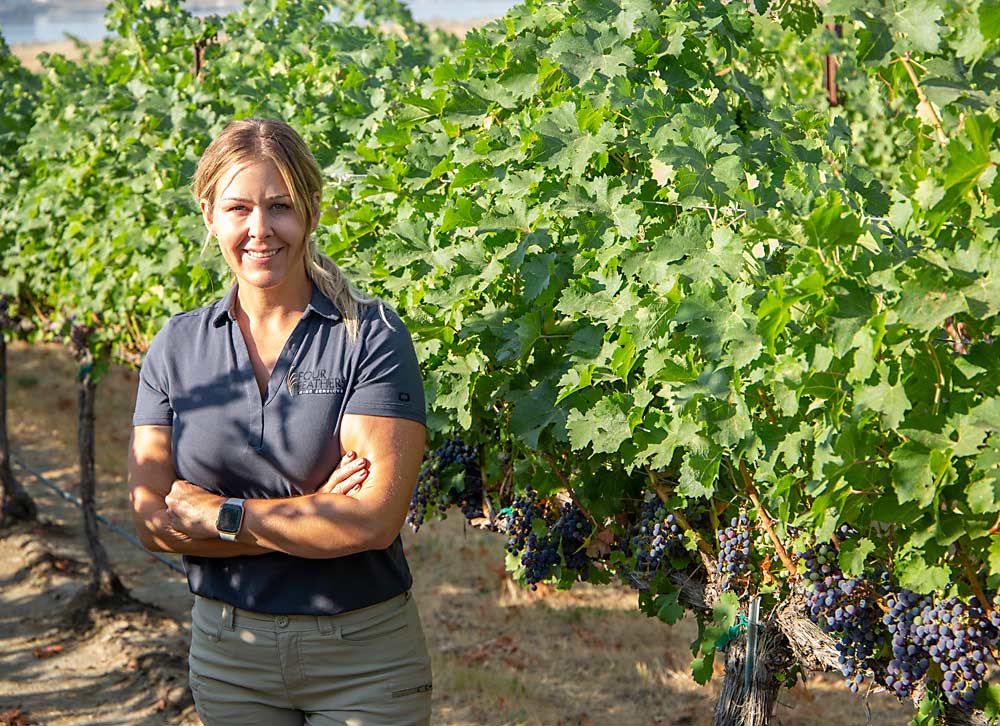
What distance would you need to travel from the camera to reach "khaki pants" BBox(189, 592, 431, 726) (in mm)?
2621

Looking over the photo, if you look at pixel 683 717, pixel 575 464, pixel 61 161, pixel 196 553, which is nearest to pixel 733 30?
pixel 575 464

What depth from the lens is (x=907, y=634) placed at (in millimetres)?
2580

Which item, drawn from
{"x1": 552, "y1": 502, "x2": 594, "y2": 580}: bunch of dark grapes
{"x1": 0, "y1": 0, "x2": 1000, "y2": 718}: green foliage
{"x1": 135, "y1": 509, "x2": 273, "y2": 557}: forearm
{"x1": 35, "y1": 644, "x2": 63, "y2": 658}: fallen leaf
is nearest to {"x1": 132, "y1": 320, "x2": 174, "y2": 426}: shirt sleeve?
{"x1": 135, "y1": 509, "x2": 273, "y2": 557}: forearm

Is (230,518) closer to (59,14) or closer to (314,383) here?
(314,383)

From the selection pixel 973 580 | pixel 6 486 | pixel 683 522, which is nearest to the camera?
pixel 973 580

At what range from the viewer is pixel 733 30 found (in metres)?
3.48

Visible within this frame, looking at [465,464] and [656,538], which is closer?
[656,538]

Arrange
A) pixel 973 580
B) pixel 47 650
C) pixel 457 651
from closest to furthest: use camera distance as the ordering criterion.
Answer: pixel 973 580 → pixel 47 650 → pixel 457 651

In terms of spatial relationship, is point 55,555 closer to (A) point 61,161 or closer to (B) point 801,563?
(A) point 61,161

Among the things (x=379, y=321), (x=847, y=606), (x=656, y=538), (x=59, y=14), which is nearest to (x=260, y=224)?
(x=379, y=321)

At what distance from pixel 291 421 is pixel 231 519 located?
9.9 inches

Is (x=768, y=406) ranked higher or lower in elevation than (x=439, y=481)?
higher

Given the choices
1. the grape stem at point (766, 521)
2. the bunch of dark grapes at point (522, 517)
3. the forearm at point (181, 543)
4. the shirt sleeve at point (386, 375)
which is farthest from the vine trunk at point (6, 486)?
the grape stem at point (766, 521)

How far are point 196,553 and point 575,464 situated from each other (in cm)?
124
